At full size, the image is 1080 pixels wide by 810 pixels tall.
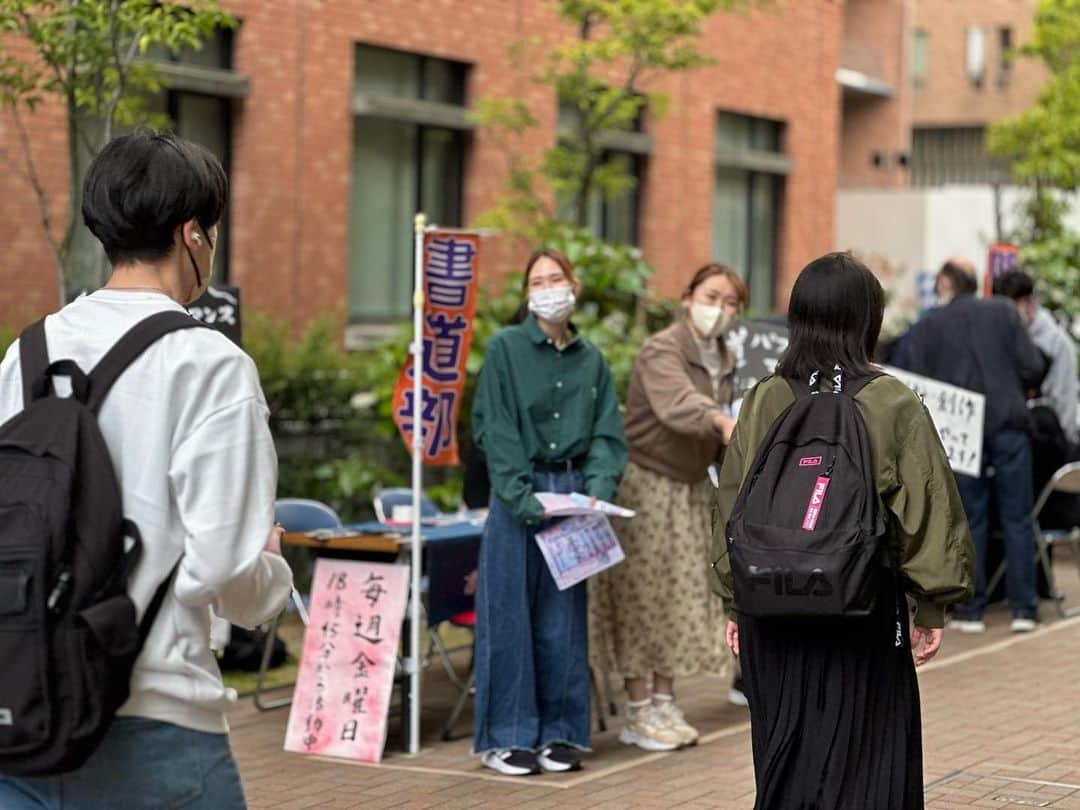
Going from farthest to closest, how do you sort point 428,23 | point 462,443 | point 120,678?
point 428,23 < point 462,443 < point 120,678

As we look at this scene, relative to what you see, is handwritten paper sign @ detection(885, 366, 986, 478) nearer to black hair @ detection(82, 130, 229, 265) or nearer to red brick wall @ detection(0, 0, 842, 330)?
red brick wall @ detection(0, 0, 842, 330)

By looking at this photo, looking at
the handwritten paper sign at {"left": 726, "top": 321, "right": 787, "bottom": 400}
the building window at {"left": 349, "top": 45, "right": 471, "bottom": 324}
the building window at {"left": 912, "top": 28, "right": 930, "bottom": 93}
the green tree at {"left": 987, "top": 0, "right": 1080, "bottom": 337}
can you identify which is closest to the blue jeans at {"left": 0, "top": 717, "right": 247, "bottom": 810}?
the handwritten paper sign at {"left": 726, "top": 321, "right": 787, "bottom": 400}

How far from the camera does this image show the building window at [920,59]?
47625mm

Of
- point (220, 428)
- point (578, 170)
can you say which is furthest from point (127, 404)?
point (578, 170)

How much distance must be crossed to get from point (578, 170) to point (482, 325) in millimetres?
3584

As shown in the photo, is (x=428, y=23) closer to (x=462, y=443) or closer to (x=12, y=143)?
(x=12, y=143)

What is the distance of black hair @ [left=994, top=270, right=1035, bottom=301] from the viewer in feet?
39.7

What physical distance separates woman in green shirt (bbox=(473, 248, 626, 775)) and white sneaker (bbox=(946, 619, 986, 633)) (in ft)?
14.5

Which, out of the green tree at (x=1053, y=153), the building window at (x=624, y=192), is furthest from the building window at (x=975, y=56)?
the building window at (x=624, y=192)

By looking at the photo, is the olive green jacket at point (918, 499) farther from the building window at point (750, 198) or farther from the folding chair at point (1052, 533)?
the building window at point (750, 198)

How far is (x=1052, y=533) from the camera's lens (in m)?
12.3

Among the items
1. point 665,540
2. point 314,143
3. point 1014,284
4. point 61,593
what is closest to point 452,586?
point 665,540

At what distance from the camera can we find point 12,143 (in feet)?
41.4

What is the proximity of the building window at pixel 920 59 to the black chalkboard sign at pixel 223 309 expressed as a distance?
40940 mm
